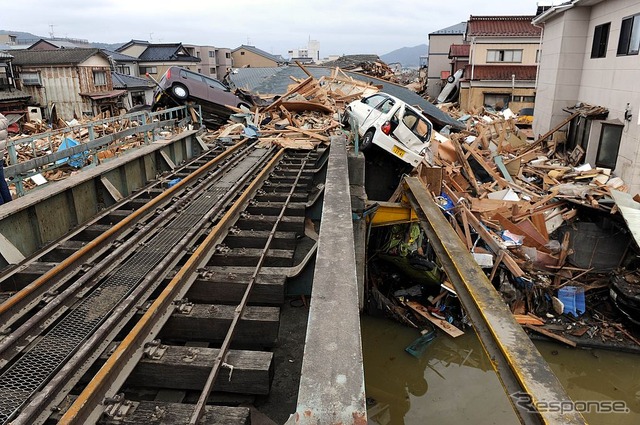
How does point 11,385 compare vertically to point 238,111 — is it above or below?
below

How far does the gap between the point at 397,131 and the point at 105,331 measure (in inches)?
357

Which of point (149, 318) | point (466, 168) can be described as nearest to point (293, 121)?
point (466, 168)

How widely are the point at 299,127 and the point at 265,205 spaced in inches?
274

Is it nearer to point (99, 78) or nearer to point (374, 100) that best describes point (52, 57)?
point (99, 78)

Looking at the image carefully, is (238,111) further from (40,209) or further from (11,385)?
(11,385)

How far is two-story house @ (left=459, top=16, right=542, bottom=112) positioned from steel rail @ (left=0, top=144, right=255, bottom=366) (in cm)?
2739

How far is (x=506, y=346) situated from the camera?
396cm

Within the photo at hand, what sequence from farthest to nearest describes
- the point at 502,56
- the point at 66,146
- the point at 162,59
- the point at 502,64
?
the point at 162,59 < the point at 502,56 < the point at 502,64 < the point at 66,146

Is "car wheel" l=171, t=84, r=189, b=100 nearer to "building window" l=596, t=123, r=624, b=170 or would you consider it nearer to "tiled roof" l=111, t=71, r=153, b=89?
"building window" l=596, t=123, r=624, b=170

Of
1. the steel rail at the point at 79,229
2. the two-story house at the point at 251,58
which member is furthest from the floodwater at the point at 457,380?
the two-story house at the point at 251,58

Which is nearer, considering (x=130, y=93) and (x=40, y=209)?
(x=40, y=209)

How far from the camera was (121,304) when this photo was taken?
156 inches

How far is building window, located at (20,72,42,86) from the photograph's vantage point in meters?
32.2

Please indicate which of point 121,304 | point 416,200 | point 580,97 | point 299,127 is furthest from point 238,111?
point 580,97
